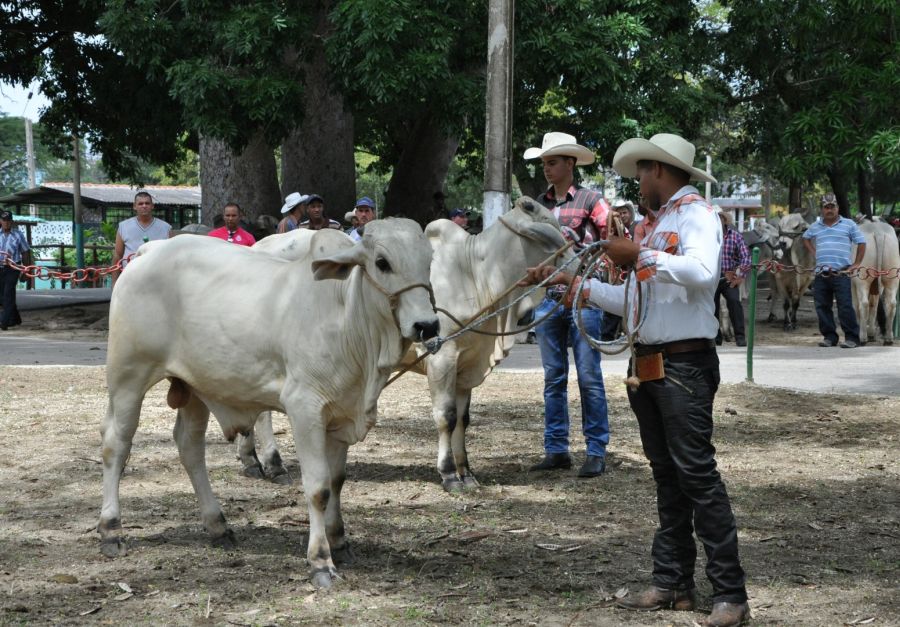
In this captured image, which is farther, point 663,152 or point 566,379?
point 566,379

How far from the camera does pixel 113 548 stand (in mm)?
6184

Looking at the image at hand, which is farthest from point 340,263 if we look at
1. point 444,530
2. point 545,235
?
point 545,235

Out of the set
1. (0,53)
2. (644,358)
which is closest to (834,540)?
(644,358)

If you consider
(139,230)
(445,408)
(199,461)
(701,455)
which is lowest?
(199,461)

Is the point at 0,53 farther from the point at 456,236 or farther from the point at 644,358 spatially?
the point at 644,358

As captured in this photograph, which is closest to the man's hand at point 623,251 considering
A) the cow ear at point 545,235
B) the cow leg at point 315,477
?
the cow leg at point 315,477

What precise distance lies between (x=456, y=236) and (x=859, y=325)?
11.5 meters

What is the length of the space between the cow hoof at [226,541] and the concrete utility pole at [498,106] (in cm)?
691

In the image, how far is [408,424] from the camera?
10.3 metres

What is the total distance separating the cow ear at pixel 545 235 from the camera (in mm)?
7531

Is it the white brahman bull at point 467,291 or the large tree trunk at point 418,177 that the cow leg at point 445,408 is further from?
the large tree trunk at point 418,177

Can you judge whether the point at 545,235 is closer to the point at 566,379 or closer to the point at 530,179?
the point at 566,379

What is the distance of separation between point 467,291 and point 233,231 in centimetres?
433

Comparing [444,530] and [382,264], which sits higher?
[382,264]
